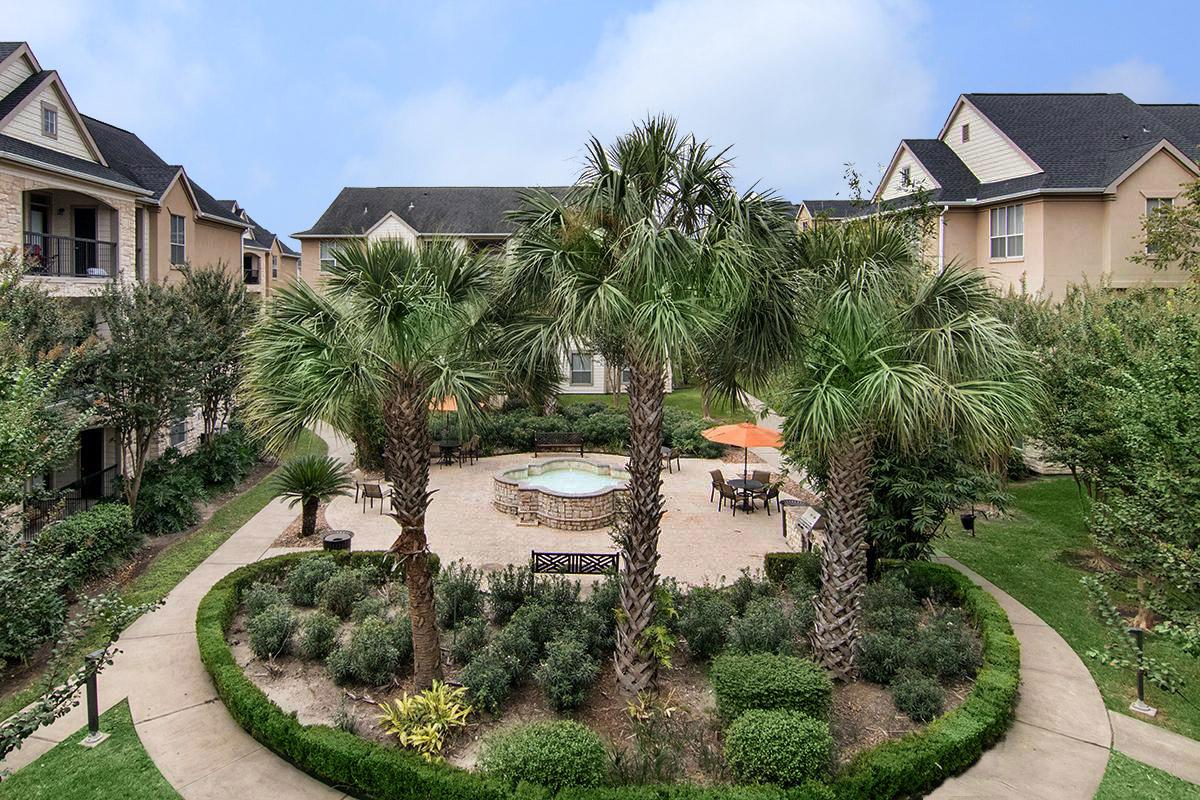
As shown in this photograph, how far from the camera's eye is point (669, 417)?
30.0 m

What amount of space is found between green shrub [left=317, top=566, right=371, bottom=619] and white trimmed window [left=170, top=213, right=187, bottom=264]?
718 inches

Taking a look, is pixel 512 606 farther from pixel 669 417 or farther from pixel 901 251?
pixel 669 417

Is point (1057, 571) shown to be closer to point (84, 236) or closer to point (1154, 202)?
point (1154, 202)

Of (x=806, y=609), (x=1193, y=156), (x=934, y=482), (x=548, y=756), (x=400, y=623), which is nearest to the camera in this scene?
(x=548, y=756)

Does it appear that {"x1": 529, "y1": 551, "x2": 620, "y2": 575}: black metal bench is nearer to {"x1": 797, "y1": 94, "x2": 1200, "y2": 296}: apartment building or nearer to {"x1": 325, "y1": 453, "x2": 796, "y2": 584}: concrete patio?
{"x1": 325, "y1": 453, "x2": 796, "y2": 584}: concrete patio

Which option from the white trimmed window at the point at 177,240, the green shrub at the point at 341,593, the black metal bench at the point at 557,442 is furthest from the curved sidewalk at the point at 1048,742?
the white trimmed window at the point at 177,240

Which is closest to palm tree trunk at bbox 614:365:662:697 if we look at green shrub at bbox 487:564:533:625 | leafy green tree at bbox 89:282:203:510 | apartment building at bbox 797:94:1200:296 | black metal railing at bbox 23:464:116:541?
green shrub at bbox 487:564:533:625

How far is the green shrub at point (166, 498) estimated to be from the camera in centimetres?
1756

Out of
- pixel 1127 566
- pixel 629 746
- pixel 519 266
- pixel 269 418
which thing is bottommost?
pixel 629 746

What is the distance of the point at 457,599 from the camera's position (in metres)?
12.4

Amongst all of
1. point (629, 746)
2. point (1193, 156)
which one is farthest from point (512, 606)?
point (1193, 156)

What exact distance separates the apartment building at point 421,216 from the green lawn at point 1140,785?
30420 millimetres

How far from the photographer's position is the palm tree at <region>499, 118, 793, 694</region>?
8.59 meters

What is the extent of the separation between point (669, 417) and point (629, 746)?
845 inches
